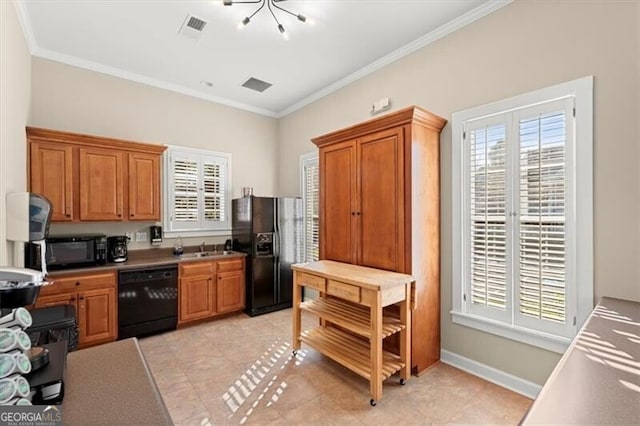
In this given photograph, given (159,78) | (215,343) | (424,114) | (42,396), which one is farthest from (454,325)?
(159,78)

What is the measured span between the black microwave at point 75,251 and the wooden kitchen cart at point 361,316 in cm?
230

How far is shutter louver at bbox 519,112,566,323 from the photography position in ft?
7.25

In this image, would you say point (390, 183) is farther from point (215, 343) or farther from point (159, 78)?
point (159, 78)

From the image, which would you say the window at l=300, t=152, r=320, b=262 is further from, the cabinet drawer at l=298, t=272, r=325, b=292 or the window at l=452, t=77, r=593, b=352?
the window at l=452, t=77, r=593, b=352

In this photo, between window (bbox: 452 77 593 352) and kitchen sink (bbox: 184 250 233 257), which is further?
kitchen sink (bbox: 184 250 233 257)

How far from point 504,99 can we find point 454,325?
2051mm

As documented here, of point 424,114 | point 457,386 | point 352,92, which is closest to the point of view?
point 457,386

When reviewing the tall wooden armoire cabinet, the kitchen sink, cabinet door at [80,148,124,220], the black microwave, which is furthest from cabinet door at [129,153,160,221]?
the tall wooden armoire cabinet

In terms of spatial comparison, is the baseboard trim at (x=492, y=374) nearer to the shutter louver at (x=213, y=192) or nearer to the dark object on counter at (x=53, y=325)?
the dark object on counter at (x=53, y=325)

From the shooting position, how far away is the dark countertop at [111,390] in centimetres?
77

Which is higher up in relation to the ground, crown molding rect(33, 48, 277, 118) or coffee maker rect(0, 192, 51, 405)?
crown molding rect(33, 48, 277, 118)

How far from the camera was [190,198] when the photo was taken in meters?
4.37

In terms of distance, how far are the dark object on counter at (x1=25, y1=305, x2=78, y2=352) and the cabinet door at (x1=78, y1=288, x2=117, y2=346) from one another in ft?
1.36

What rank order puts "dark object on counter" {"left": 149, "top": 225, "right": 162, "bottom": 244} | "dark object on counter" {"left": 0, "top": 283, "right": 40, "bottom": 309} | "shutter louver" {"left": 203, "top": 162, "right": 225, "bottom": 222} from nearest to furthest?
"dark object on counter" {"left": 0, "top": 283, "right": 40, "bottom": 309} → "dark object on counter" {"left": 149, "top": 225, "right": 162, "bottom": 244} → "shutter louver" {"left": 203, "top": 162, "right": 225, "bottom": 222}
